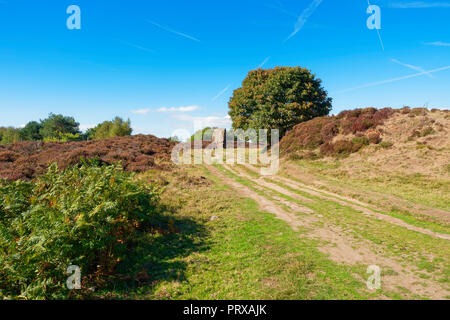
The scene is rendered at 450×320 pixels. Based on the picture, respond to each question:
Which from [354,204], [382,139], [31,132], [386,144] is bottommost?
[354,204]

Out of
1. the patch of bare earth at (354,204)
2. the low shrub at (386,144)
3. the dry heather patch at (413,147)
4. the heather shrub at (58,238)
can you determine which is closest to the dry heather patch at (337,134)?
the low shrub at (386,144)

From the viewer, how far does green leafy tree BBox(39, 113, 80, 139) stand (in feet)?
221

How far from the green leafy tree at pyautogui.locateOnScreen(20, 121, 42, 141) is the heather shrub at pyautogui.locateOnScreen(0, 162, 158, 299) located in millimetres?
80534

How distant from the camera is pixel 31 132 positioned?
70875 millimetres

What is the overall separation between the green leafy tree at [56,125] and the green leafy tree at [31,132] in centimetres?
208

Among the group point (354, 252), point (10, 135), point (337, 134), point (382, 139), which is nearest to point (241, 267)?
point (354, 252)

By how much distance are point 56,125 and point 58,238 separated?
3155 inches

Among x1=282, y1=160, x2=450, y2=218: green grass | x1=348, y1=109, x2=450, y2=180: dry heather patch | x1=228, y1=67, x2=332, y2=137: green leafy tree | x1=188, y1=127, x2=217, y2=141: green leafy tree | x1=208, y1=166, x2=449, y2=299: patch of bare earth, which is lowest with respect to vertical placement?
x1=208, y1=166, x2=449, y2=299: patch of bare earth

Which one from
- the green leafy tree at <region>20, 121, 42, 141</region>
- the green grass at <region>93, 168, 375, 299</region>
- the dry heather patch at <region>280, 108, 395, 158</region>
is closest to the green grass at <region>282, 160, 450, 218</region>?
the dry heather patch at <region>280, 108, 395, 158</region>

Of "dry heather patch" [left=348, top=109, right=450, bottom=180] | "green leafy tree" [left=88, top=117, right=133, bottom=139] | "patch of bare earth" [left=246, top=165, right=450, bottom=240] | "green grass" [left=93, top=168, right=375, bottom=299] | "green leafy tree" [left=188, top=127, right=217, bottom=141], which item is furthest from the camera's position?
"green leafy tree" [left=188, top=127, right=217, bottom=141]

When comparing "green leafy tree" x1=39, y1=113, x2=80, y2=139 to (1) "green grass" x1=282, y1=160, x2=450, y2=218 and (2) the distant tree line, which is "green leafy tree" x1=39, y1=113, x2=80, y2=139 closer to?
(2) the distant tree line

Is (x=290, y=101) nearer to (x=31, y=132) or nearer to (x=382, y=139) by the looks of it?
(x=382, y=139)

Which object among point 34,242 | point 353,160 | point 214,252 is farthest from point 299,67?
point 34,242

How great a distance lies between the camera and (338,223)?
9727mm
